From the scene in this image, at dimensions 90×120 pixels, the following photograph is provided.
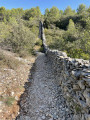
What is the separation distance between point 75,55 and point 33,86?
3.62m

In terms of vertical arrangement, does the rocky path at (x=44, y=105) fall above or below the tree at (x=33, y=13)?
below

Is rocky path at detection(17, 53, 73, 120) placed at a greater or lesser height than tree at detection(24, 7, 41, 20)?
lesser

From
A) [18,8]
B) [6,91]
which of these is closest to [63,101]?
[6,91]

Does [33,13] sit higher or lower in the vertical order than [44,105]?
higher

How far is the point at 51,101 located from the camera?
341 cm

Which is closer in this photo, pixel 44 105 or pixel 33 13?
pixel 44 105

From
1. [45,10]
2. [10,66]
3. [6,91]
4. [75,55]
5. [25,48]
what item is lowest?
[6,91]

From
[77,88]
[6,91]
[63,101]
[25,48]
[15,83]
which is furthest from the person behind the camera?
[25,48]

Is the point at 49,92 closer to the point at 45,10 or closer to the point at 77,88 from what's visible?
the point at 77,88

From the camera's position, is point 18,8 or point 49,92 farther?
point 18,8

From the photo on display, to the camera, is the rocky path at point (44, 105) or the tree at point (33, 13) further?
the tree at point (33, 13)

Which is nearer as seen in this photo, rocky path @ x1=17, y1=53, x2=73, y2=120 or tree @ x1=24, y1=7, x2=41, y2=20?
rocky path @ x1=17, y1=53, x2=73, y2=120

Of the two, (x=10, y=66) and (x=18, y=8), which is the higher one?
(x=18, y=8)

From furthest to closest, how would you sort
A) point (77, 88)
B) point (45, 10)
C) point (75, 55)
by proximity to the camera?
point (45, 10), point (75, 55), point (77, 88)
